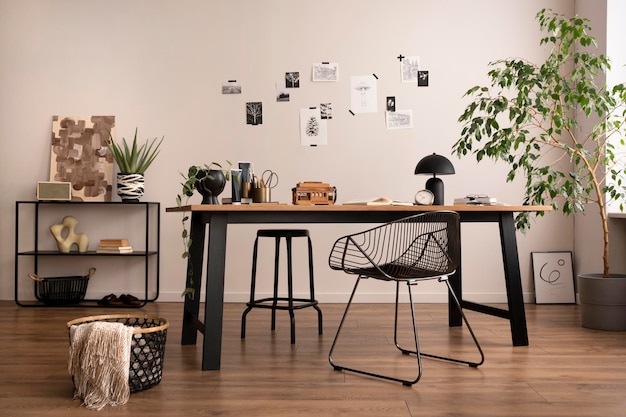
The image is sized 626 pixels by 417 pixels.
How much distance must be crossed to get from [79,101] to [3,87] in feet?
2.08

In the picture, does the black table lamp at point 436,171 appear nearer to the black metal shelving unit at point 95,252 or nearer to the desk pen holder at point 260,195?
the desk pen holder at point 260,195

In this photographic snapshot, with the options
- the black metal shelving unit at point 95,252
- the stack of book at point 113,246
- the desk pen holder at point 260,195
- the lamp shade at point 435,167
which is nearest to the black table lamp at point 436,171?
the lamp shade at point 435,167

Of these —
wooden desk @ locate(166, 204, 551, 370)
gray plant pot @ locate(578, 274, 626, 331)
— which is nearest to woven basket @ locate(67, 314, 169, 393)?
wooden desk @ locate(166, 204, 551, 370)

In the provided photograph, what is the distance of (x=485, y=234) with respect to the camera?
17.3 feet

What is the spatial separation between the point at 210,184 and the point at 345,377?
114 cm

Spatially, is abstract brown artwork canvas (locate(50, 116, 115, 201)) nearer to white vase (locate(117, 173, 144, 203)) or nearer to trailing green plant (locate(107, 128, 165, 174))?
trailing green plant (locate(107, 128, 165, 174))

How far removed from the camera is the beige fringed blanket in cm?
240

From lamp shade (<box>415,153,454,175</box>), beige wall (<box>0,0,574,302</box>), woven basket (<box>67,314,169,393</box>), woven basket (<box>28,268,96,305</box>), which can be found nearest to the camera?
woven basket (<box>67,314,169,393</box>)

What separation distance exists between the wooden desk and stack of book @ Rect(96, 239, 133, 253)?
170 centimetres

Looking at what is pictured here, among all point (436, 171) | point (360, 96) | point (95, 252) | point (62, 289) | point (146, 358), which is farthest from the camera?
point (360, 96)

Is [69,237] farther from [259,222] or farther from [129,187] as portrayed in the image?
[259,222]

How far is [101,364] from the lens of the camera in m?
2.41

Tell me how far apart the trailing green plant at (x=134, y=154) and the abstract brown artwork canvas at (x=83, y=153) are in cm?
10

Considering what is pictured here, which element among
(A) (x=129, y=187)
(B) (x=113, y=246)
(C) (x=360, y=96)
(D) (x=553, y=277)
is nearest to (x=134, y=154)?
(A) (x=129, y=187)
